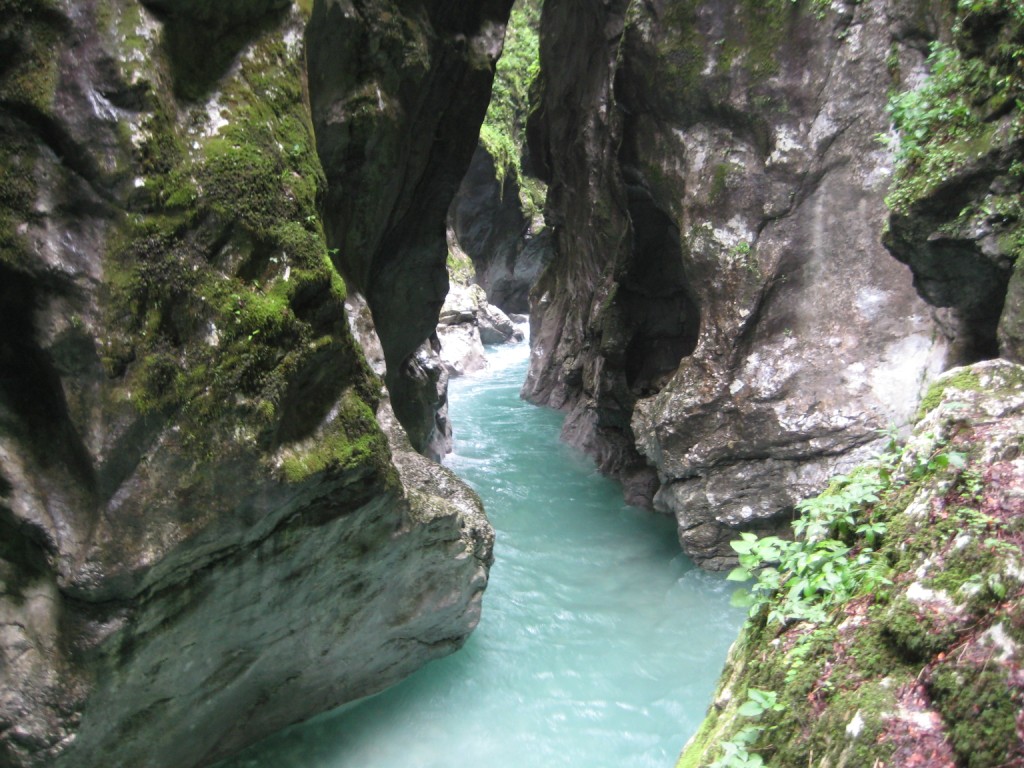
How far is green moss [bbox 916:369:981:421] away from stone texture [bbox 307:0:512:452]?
5.09 metres

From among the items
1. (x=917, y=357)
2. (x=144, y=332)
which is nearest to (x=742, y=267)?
(x=917, y=357)

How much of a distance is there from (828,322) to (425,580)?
5.75 m

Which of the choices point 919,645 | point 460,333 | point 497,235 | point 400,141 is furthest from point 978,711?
point 497,235

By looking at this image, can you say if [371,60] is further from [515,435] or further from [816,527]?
[515,435]

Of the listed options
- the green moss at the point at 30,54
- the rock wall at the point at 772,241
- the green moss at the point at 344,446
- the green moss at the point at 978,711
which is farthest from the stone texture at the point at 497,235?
the green moss at the point at 978,711

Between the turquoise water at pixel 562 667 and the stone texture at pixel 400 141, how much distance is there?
3.19 m

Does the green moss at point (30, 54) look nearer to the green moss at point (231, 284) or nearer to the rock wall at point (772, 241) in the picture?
the green moss at point (231, 284)

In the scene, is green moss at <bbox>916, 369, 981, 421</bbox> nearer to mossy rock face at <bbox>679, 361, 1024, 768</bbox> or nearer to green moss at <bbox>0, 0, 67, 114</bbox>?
mossy rock face at <bbox>679, 361, 1024, 768</bbox>

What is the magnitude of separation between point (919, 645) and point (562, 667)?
533 cm

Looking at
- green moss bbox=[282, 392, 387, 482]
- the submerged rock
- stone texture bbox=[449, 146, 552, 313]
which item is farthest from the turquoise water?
stone texture bbox=[449, 146, 552, 313]

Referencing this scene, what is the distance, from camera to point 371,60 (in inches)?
259

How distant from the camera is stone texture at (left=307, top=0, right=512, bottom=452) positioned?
20.8 ft

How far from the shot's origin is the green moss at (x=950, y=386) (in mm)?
3690

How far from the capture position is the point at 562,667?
23.0 feet
